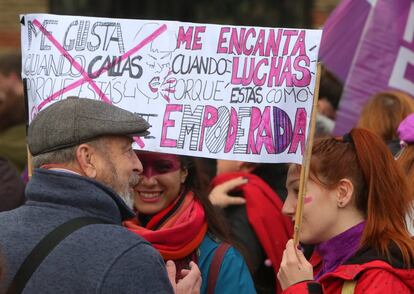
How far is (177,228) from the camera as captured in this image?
3.80 metres

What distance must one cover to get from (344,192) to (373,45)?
2.10 metres

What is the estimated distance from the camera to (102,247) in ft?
8.86

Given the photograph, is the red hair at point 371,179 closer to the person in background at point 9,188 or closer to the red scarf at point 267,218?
the red scarf at point 267,218

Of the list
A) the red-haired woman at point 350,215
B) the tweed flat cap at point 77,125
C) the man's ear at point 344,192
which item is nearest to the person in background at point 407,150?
the red-haired woman at point 350,215

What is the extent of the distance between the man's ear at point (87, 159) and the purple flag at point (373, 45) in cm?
269

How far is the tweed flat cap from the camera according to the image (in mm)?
2918

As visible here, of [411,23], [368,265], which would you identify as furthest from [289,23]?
[368,265]

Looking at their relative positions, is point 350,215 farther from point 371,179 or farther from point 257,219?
point 257,219

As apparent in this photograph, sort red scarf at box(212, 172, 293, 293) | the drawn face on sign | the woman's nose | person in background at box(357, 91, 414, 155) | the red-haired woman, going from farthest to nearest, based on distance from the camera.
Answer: person in background at box(357, 91, 414, 155) < red scarf at box(212, 172, 293, 293) < the drawn face on sign < the woman's nose < the red-haired woman

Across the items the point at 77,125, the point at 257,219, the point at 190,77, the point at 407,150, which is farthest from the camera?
the point at 257,219

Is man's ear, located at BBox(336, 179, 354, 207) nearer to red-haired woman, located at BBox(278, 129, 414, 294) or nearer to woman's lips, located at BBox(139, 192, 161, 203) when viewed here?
red-haired woman, located at BBox(278, 129, 414, 294)

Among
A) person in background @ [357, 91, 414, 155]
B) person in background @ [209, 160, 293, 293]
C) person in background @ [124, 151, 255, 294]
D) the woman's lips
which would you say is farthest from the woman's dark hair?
person in background @ [357, 91, 414, 155]

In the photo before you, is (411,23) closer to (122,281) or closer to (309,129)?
(309,129)

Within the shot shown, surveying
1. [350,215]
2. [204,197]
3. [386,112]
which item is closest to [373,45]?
[386,112]
